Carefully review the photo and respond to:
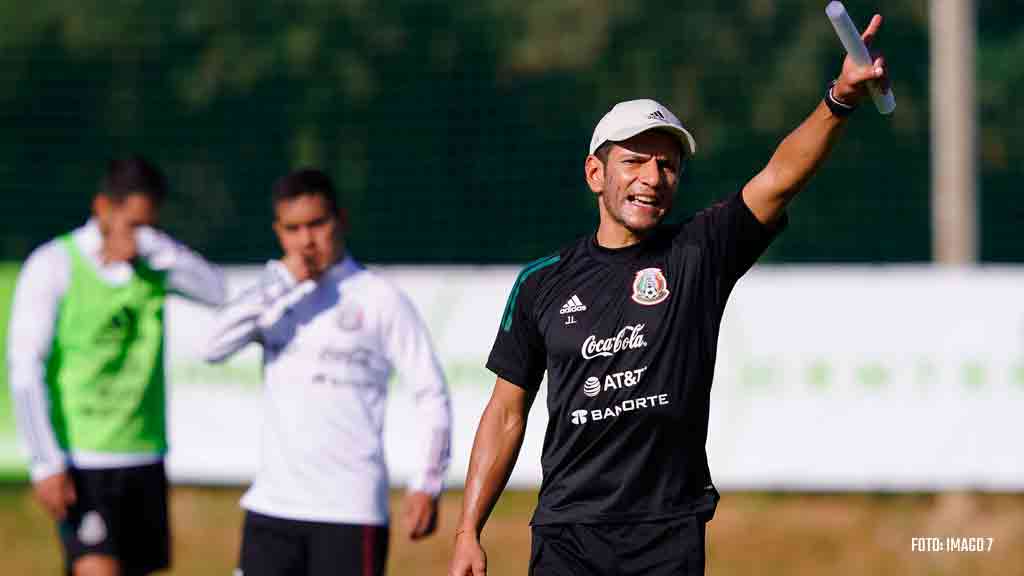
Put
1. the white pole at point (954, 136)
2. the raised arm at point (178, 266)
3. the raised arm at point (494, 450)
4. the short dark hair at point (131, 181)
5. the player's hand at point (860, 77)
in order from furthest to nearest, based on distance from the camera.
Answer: the white pole at point (954, 136) → the raised arm at point (178, 266) → the short dark hair at point (131, 181) → the raised arm at point (494, 450) → the player's hand at point (860, 77)

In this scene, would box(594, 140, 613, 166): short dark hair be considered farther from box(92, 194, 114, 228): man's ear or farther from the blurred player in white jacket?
box(92, 194, 114, 228): man's ear

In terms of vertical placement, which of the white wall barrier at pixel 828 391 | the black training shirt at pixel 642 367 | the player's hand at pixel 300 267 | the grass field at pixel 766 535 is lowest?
the grass field at pixel 766 535

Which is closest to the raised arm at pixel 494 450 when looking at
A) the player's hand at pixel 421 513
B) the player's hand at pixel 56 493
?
the player's hand at pixel 421 513

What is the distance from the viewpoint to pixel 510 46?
57.2 ft

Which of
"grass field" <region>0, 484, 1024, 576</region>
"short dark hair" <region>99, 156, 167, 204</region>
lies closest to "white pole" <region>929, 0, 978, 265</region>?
"grass field" <region>0, 484, 1024, 576</region>

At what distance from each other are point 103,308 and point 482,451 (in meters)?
3.15

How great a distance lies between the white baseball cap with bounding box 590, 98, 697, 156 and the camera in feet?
16.6

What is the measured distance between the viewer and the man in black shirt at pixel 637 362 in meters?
5.10

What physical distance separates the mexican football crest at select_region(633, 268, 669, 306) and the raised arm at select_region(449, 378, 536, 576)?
0.52m

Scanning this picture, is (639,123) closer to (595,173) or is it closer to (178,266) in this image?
(595,173)

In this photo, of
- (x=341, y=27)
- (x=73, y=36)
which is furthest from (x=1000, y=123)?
(x=73, y=36)

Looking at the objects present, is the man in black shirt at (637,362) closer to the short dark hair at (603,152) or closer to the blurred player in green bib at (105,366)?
the short dark hair at (603,152)

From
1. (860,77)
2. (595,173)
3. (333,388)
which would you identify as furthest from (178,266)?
(860,77)

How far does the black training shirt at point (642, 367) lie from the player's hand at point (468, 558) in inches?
9.2
